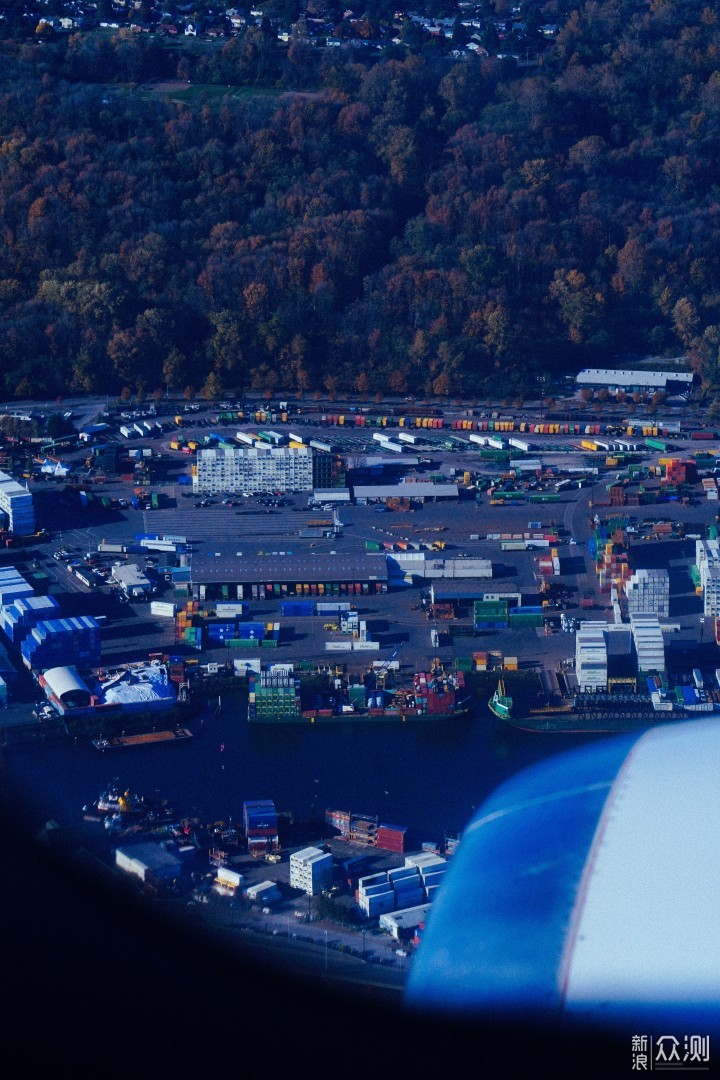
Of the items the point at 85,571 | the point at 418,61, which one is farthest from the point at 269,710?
the point at 418,61

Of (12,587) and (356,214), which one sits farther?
(356,214)

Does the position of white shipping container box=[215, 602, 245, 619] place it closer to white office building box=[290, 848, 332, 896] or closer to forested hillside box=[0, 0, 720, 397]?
white office building box=[290, 848, 332, 896]

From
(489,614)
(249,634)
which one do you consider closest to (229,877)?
(249,634)

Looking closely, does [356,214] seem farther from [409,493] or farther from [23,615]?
[23,615]

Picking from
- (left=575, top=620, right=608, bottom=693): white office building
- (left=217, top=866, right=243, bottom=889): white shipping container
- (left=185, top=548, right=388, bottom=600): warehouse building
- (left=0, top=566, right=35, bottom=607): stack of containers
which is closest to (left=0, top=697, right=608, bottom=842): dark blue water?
(left=575, top=620, right=608, bottom=693): white office building

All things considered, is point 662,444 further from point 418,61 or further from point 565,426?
point 418,61

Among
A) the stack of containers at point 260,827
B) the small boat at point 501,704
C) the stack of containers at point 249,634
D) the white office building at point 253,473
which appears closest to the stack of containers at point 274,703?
the stack of containers at point 249,634
